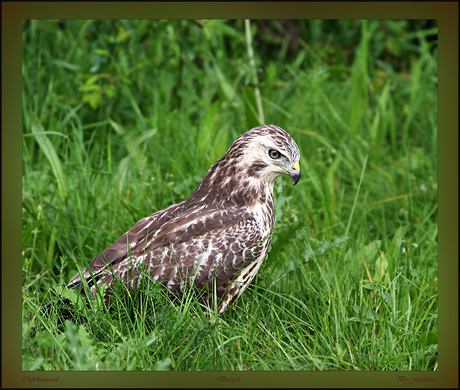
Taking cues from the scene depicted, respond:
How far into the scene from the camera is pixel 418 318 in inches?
153

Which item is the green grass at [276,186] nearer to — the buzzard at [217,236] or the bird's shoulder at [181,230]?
the buzzard at [217,236]

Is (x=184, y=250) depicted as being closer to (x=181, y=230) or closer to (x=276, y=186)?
(x=181, y=230)

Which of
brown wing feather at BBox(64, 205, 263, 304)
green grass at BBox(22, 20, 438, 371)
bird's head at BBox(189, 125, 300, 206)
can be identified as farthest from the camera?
bird's head at BBox(189, 125, 300, 206)

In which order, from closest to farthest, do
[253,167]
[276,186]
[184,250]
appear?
1. [184,250]
2. [253,167]
3. [276,186]

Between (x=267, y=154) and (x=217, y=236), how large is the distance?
58 centimetres

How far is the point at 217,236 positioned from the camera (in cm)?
373

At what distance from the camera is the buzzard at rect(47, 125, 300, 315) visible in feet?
12.1

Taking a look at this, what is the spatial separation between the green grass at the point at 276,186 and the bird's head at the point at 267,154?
A: 46cm

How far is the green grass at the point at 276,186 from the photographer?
351cm

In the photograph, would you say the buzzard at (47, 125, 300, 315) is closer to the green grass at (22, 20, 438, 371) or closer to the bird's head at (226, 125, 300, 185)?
the bird's head at (226, 125, 300, 185)

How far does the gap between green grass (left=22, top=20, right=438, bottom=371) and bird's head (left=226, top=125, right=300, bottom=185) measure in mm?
456

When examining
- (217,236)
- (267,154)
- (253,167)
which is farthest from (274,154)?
(217,236)

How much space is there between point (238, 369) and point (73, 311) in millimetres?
1012

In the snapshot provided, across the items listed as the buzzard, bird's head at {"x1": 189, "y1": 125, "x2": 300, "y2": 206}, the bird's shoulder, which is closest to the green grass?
the buzzard
